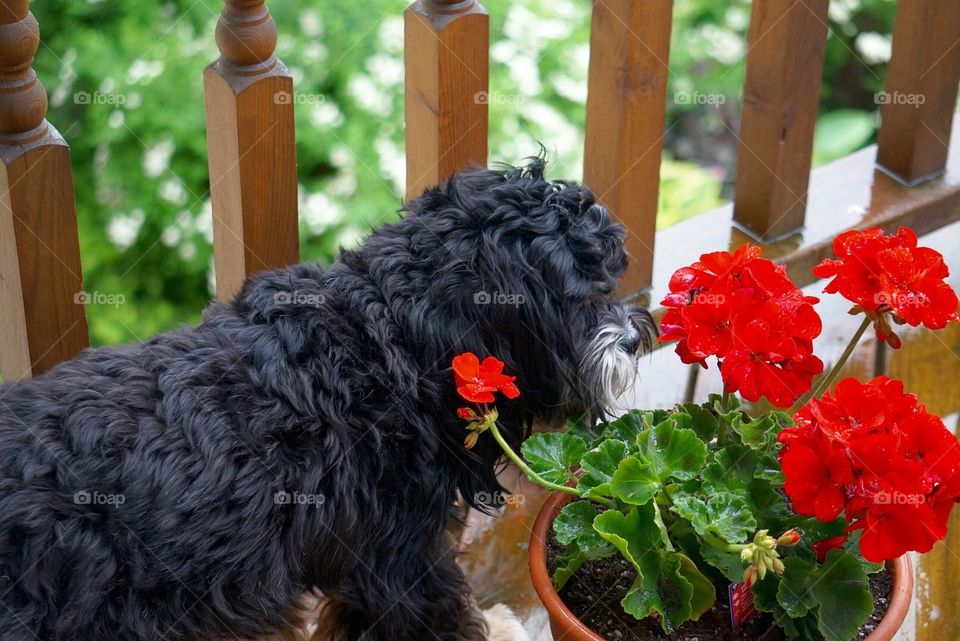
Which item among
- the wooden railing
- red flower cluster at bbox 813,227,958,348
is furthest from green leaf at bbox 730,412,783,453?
the wooden railing

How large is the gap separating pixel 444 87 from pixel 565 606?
1.09m

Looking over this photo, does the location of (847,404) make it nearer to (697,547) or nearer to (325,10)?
(697,547)

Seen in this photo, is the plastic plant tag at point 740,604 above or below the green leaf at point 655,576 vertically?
below

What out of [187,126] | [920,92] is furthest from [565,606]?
[187,126]

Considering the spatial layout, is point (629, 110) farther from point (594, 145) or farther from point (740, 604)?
point (740, 604)

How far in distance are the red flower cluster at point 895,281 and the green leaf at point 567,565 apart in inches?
24.4

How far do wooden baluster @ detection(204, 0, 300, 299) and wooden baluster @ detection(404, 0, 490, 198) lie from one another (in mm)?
288

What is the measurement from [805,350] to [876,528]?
322 millimetres

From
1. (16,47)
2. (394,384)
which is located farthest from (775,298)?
(16,47)

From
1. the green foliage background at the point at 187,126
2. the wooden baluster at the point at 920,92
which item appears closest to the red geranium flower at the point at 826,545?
the wooden baluster at the point at 920,92

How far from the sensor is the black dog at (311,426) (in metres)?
1.86

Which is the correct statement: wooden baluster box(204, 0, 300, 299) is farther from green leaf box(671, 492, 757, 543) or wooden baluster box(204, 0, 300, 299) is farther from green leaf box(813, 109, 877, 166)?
green leaf box(813, 109, 877, 166)

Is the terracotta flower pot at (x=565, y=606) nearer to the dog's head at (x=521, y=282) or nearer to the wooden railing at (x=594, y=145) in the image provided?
the dog's head at (x=521, y=282)

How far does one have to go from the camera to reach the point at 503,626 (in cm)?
252
